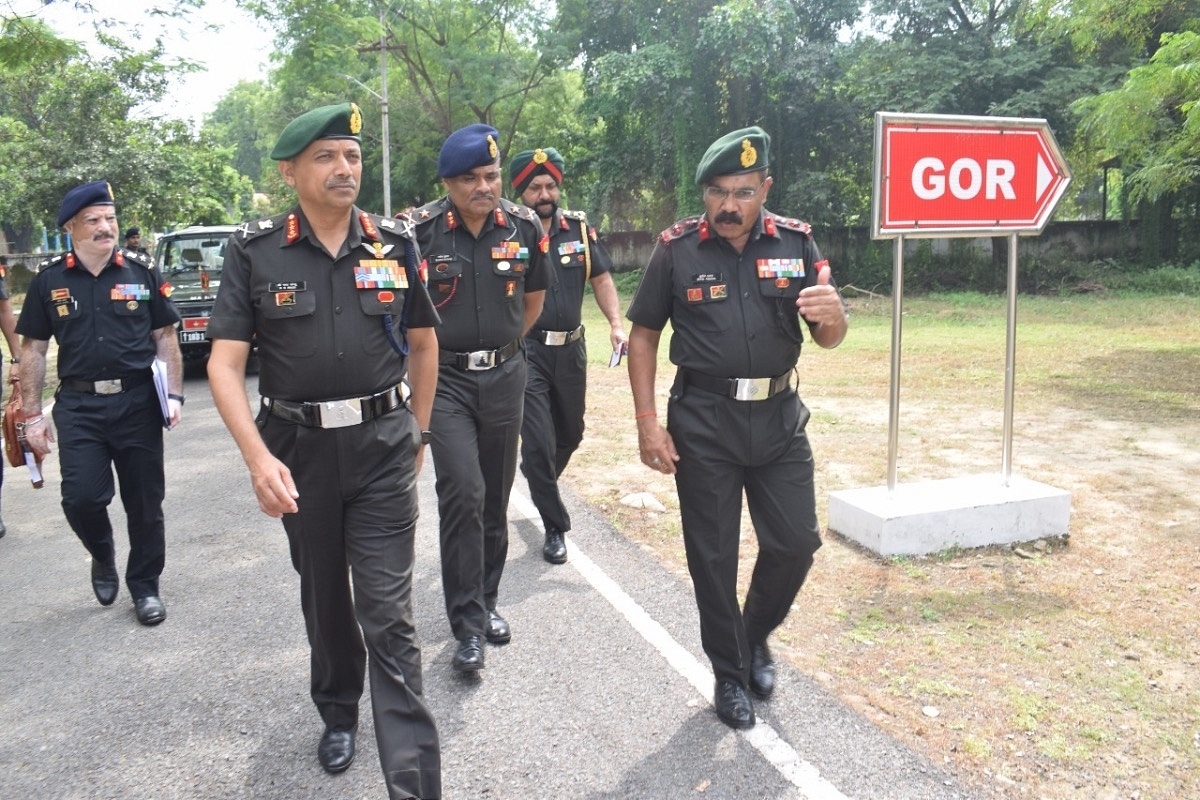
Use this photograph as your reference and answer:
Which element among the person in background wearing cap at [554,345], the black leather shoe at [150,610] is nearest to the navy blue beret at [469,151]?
the person in background wearing cap at [554,345]

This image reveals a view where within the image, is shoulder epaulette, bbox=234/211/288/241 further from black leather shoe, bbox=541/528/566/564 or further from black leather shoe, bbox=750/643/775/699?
black leather shoe, bbox=541/528/566/564

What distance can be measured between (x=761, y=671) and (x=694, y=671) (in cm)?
31

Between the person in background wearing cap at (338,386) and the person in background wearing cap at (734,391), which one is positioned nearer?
the person in background wearing cap at (338,386)

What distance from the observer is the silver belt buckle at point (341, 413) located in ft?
10.7

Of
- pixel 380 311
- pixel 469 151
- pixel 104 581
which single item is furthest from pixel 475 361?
pixel 104 581

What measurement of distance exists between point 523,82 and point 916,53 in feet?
44.3

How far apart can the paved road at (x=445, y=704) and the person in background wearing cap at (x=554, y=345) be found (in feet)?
1.36

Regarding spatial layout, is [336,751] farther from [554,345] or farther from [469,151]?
[554,345]

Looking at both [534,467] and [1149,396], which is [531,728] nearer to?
[534,467]

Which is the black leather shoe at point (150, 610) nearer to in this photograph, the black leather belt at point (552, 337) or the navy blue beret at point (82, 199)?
the navy blue beret at point (82, 199)

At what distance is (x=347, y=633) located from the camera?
140 inches

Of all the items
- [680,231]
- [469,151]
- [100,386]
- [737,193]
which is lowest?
[100,386]

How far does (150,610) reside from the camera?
501cm

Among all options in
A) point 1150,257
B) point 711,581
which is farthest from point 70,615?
point 1150,257
